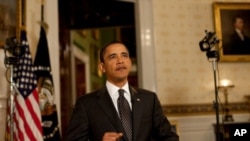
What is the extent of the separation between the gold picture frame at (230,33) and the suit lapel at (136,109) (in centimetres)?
301

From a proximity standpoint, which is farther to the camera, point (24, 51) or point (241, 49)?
point (241, 49)

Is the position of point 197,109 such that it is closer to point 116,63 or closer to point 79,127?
point 116,63

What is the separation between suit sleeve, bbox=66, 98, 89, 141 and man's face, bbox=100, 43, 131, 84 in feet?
0.96

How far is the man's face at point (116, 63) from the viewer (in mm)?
2270

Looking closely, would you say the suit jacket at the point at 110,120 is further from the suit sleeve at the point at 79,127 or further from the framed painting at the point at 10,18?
the framed painting at the point at 10,18

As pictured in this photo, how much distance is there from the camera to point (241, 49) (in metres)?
5.05

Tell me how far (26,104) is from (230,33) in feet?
10.2

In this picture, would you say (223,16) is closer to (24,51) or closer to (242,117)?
(242,117)

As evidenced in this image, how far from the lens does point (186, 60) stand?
494cm

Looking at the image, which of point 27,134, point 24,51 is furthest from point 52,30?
point 27,134

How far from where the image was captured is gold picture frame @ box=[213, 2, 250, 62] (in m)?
5.00

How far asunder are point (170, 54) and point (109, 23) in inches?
66.4

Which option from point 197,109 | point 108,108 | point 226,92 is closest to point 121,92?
point 108,108

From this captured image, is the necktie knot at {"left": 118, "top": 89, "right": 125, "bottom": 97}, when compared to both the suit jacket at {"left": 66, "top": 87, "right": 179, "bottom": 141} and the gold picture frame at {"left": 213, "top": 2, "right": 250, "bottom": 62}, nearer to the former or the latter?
the suit jacket at {"left": 66, "top": 87, "right": 179, "bottom": 141}
